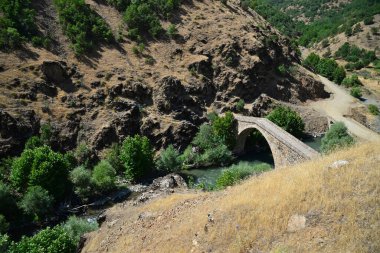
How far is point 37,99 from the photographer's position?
45.4 m

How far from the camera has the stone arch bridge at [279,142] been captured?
32.1 m

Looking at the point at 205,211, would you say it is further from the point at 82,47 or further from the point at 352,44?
the point at 352,44

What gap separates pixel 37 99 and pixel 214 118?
930 inches

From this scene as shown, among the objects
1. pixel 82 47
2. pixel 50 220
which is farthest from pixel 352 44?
pixel 50 220

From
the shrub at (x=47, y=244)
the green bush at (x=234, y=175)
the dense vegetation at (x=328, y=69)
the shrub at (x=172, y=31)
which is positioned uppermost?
the shrub at (x=172, y=31)

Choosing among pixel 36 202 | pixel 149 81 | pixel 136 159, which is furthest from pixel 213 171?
pixel 36 202

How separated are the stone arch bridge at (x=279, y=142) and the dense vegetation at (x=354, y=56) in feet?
190

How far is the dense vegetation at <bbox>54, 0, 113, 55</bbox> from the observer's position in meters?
52.9

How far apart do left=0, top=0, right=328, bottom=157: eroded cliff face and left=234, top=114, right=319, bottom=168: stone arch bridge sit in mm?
6964

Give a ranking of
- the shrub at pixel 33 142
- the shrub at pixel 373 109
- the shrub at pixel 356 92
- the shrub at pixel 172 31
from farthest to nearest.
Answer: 1. the shrub at pixel 356 92
2. the shrub at pixel 373 109
3. the shrub at pixel 172 31
4. the shrub at pixel 33 142

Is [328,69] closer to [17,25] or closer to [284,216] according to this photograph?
[17,25]

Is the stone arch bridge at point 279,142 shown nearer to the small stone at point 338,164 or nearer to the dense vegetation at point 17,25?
the small stone at point 338,164

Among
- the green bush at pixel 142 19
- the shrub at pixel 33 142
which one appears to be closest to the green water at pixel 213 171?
the shrub at pixel 33 142

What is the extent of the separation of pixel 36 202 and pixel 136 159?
1152 centimetres
